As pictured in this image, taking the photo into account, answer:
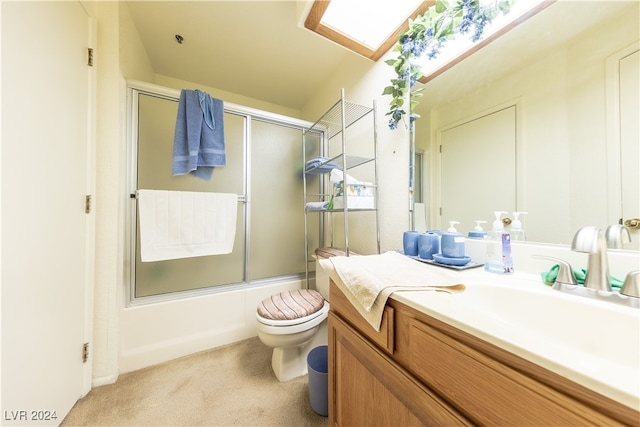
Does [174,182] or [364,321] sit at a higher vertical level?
[174,182]

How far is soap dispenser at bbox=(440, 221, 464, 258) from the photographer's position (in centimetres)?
81

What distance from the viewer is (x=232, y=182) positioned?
158 centimetres

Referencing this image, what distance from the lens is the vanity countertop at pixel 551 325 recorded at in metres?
0.26

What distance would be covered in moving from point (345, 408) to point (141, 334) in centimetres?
127

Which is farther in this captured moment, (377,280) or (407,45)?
(407,45)

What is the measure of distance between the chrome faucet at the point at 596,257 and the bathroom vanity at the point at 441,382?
43 centimetres

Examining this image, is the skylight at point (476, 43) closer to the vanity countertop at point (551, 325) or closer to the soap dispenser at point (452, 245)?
the soap dispenser at point (452, 245)

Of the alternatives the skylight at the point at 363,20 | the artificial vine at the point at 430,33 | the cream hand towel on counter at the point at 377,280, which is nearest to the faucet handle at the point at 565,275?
the cream hand towel on counter at the point at 377,280

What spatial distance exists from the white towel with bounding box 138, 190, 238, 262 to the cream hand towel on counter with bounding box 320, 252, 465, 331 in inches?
39.5

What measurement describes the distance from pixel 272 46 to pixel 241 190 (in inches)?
43.3

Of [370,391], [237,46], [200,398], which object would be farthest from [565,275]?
[237,46]

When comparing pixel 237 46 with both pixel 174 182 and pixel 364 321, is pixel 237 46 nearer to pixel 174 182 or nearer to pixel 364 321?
pixel 174 182

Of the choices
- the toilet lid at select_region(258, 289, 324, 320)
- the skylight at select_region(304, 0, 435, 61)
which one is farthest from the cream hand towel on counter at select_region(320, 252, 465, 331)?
the skylight at select_region(304, 0, 435, 61)

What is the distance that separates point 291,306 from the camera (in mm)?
1177
